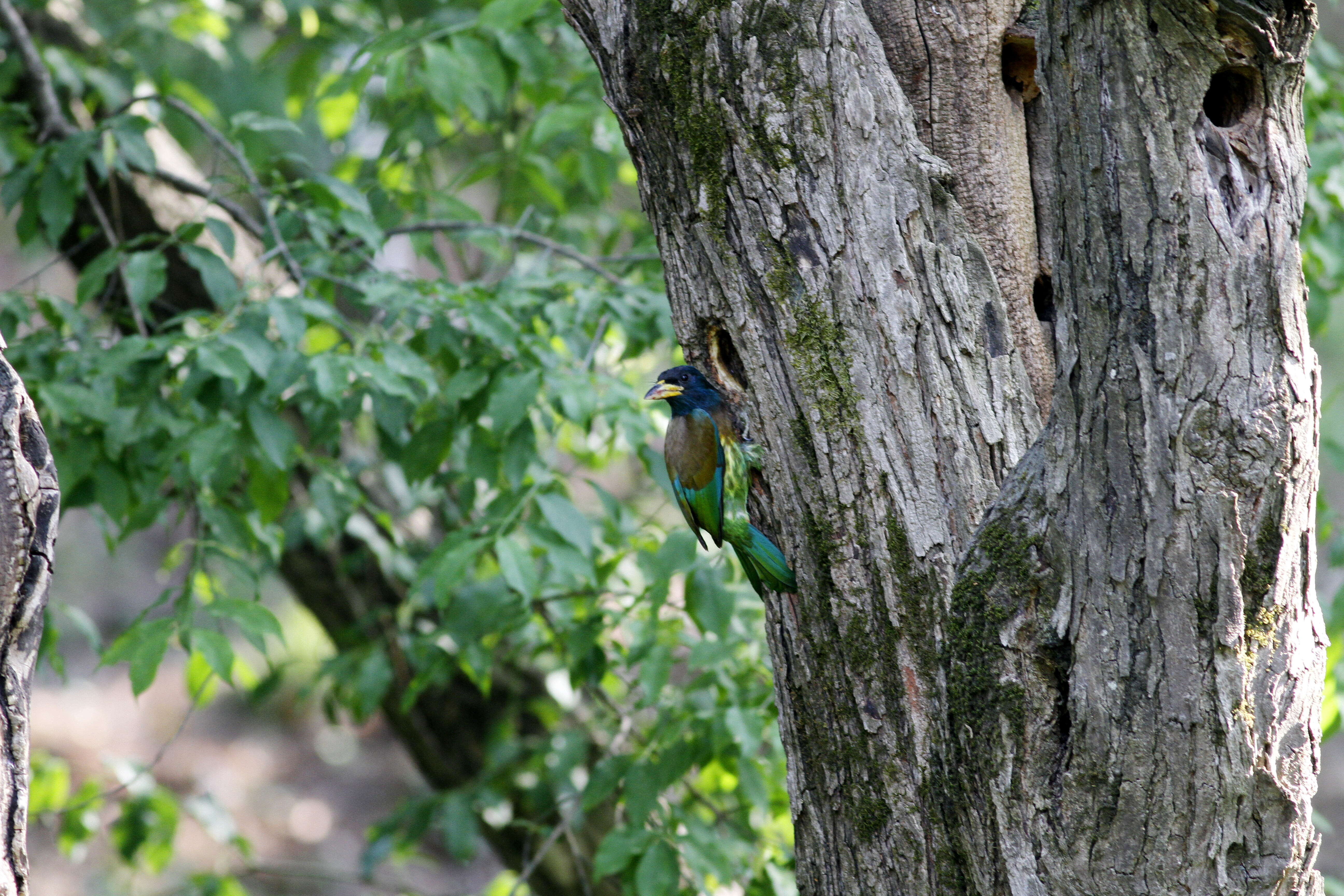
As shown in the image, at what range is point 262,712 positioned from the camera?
9.48m

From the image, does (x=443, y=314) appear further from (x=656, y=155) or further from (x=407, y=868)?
(x=407, y=868)

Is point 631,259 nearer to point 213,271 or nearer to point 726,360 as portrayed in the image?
point 213,271

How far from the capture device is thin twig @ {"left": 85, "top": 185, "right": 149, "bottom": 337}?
8.79ft

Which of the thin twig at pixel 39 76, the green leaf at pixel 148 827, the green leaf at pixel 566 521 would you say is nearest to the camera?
the green leaf at pixel 566 521

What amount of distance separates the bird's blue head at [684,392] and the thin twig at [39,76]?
6.57ft

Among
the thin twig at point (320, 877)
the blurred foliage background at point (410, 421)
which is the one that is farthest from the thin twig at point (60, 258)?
the thin twig at point (320, 877)

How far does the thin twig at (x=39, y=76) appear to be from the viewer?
124 inches

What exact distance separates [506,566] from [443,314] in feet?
2.20

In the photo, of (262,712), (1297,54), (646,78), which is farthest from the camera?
(262,712)

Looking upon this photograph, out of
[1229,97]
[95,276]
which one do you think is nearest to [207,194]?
[95,276]

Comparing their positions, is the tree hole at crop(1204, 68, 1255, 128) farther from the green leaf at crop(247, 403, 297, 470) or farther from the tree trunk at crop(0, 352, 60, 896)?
the green leaf at crop(247, 403, 297, 470)

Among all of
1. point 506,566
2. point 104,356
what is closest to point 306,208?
point 104,356

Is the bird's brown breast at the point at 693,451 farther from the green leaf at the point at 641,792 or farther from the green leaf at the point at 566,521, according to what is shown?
the green leaf at the point at 641,792

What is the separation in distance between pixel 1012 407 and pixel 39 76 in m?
3.06
